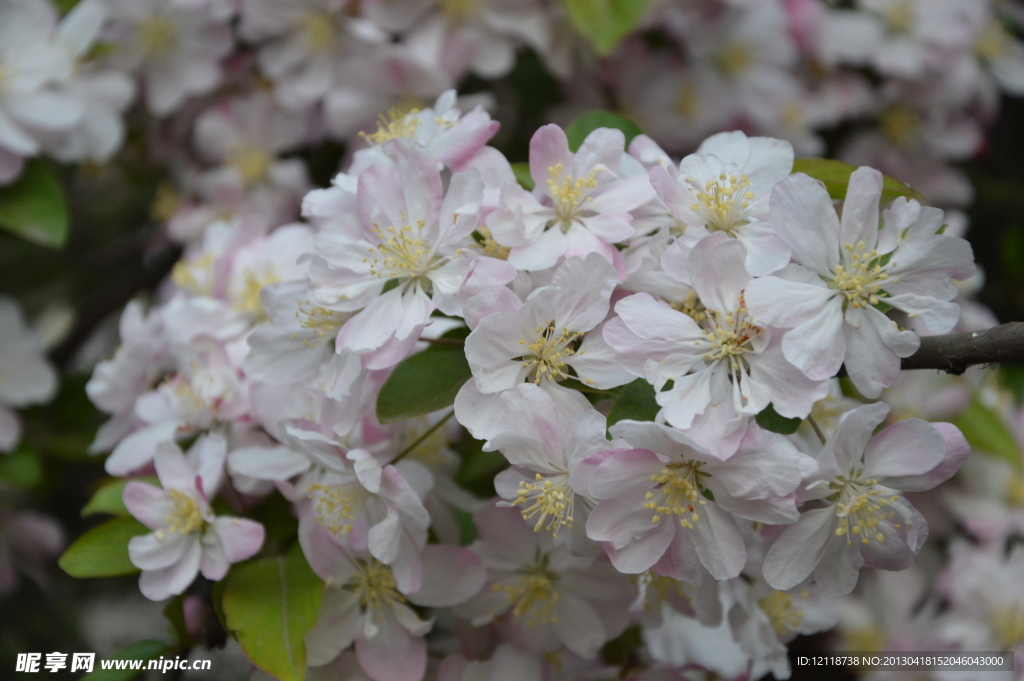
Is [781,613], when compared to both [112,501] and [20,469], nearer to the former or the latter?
[112,501]

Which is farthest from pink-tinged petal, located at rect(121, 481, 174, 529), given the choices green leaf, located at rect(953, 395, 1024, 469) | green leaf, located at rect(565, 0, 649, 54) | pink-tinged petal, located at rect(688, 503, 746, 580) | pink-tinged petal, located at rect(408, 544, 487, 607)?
green leaf, located at rect(953, 395, 1024, 469)

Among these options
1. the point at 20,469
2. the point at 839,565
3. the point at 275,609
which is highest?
the point at 839,565

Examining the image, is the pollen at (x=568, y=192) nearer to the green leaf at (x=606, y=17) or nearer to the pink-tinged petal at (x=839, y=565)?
the pink-tinged petal at (x=839, y=565)

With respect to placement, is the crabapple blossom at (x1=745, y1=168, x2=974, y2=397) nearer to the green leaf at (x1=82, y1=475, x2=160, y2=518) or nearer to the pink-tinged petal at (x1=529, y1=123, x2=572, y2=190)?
the pink-tinged petal at (x1=529, y1=123, x2=572, y2=190)

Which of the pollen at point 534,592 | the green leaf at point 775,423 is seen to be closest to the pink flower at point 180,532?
the pollen at point 534,592

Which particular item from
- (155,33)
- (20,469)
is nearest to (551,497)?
(20,469)

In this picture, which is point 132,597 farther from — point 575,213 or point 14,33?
point 575,213

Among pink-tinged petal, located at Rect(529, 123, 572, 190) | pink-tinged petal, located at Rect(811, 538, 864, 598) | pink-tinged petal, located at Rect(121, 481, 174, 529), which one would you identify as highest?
pink-tinged petal, located at Rect(529, 123, 572, 190)
